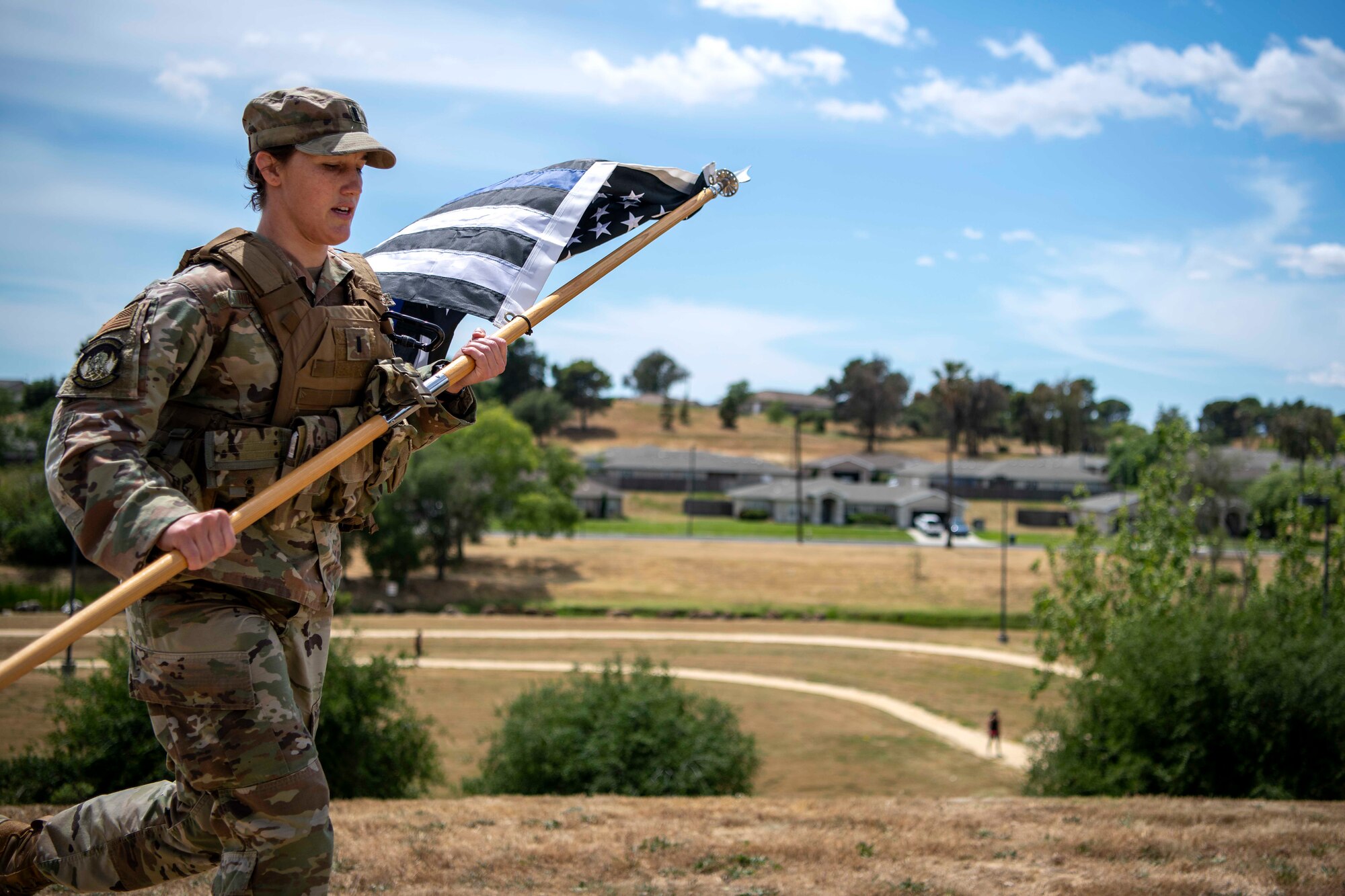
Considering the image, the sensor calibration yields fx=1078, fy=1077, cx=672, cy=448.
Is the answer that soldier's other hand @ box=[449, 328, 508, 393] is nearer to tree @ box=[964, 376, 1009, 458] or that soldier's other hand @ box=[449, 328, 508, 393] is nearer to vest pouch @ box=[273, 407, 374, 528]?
vest pouch @ box=[273, 407, 374, 528]

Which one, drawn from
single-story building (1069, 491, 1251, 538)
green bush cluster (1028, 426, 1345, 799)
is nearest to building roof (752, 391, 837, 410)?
single-story building (1069, 491, 1251, 538)

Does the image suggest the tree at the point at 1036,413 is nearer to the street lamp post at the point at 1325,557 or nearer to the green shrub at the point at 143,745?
the street lamp post at the point at 1325,557

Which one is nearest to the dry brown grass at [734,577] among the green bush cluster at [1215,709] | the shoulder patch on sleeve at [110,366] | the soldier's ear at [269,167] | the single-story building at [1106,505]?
the single-story building at [1106,505]

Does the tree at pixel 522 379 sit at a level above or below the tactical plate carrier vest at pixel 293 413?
above

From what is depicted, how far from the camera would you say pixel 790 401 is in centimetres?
17862

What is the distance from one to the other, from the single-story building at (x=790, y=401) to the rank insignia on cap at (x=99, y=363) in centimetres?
16488

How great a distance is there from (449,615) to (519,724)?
3305cm

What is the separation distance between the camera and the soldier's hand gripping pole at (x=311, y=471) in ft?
9.37

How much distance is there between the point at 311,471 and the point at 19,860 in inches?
68.1

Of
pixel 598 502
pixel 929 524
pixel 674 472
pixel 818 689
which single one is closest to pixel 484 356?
pixel 818 689

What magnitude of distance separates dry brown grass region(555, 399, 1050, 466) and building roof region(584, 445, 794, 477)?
1206 centimetres

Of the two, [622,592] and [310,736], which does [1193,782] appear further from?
[622,592]

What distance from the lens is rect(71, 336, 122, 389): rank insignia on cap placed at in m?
3.06

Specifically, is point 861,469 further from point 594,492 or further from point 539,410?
point 539,410
